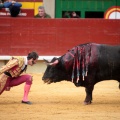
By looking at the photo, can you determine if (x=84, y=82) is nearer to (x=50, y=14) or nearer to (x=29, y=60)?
(x=29, y=60)

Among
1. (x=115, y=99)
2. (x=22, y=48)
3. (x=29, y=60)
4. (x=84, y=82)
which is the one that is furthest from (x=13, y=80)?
(x=22, y=48)

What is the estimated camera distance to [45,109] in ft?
28.8

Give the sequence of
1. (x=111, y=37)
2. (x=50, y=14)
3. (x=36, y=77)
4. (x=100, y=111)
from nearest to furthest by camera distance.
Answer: (x=100, y=111), (x=36, y=77), (x=111, y=37), (x=50, y=14)

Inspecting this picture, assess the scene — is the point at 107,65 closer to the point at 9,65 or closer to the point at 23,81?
the point at 23,81

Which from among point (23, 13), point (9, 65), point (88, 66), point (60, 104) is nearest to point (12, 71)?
point (9, 65)

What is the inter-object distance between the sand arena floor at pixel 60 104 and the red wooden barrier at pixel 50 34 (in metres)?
2.09

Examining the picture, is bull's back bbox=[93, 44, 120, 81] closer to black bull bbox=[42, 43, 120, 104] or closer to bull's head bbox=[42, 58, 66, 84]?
black bull bbox=[42, 43, 120, 104]

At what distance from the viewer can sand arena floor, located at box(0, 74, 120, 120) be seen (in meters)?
8.17

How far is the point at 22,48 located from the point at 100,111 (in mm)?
5798

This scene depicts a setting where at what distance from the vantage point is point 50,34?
14.0 m

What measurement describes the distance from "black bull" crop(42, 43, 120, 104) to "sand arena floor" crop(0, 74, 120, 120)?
39cm

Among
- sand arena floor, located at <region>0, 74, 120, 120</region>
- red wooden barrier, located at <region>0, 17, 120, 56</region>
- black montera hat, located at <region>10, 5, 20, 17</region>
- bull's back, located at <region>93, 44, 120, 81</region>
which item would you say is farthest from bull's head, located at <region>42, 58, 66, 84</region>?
red wooden barrier, located at <region>0, 17, 120, 56</region>

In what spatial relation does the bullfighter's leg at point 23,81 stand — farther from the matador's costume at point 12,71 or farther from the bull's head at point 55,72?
the bull's head at point 55,72

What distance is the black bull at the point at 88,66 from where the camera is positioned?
9438 mm
